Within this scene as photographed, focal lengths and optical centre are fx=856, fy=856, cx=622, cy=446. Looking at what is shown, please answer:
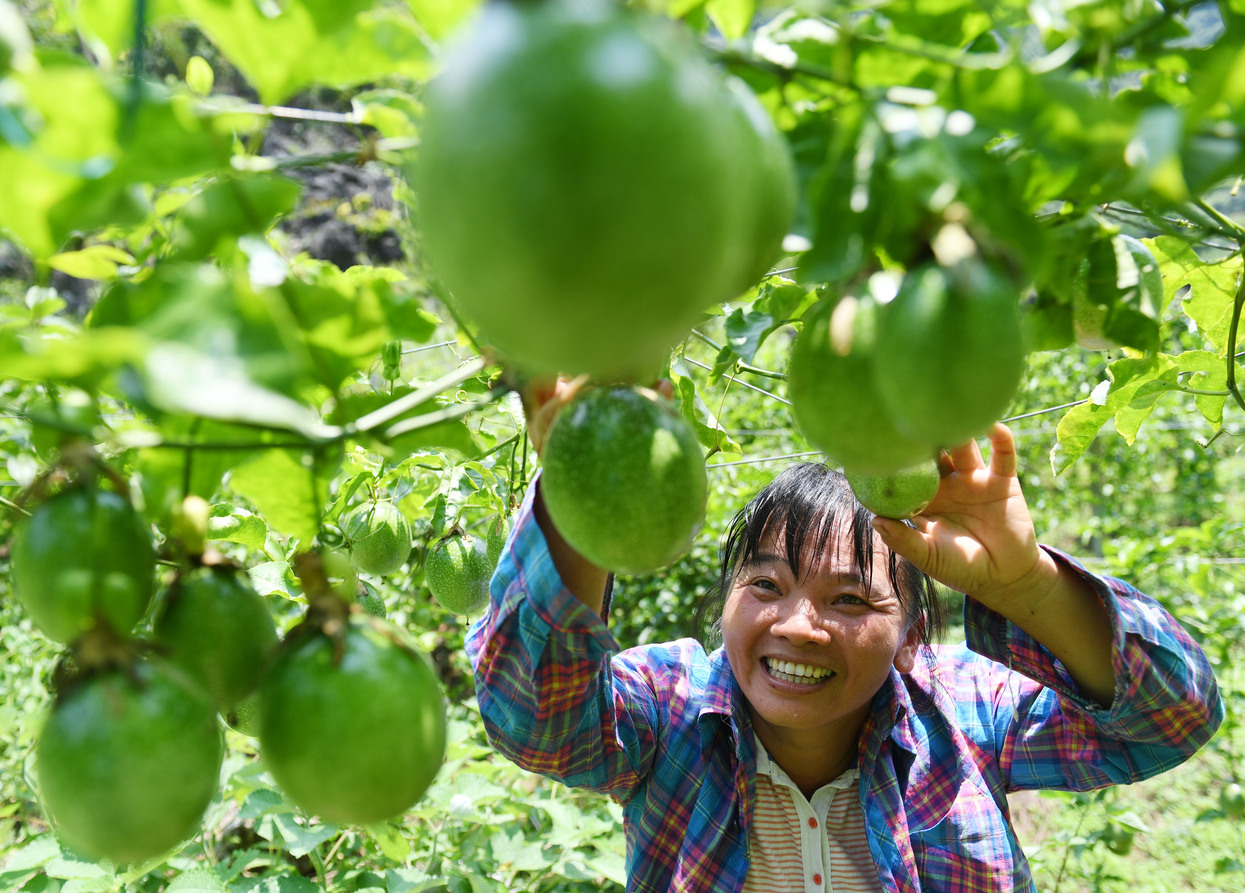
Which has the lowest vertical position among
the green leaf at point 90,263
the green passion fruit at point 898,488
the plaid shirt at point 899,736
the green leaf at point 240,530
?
the plaid shirt at point 899,736

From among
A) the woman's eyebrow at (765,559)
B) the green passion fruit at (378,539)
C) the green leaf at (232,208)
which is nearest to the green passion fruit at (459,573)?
the green passion fruit at (378,539)

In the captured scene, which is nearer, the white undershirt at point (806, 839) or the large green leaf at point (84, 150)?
the large green leaf at point (84, 150)

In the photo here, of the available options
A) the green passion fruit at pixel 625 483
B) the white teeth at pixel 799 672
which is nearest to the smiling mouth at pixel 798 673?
the white teeth at pixel 799 672

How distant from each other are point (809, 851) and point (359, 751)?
1.54 metres

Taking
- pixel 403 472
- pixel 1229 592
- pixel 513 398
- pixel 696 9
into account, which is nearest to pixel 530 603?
pixel 513 398

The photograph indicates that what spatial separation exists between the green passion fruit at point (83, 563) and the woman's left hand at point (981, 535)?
988 mm

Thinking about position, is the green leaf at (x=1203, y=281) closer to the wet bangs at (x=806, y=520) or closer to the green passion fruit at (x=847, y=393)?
the green passion fruit at (x=847, y=393)

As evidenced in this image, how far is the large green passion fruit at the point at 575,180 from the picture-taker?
0.29m

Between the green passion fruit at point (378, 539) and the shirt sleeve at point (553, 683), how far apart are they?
19 cm

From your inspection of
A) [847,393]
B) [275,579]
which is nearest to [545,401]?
[847,393]

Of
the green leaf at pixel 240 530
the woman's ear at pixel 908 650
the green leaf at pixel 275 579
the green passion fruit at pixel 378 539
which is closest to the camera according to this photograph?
the green leaf at pixel 240 530

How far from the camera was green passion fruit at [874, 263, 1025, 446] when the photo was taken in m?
0.42

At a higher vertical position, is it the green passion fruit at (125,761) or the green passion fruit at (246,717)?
the green passion fruit at (125,761)

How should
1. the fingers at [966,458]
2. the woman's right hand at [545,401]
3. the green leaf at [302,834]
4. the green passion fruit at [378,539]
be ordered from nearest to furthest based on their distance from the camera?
1. the woman's right hand at [545,401]
2. the fingers at [966,458]
3. the green passion fruit at [378,539]
4. the green leaf at [302,834]
